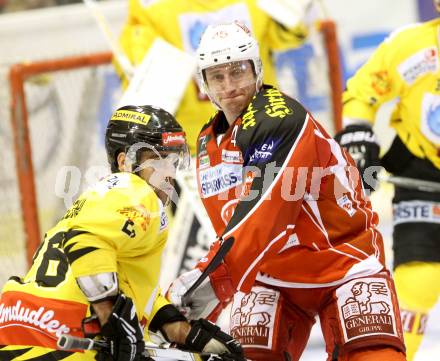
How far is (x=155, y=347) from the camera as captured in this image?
295 centimetres

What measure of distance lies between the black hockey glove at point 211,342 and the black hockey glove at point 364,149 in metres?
1.32

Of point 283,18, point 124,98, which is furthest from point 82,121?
point 283,18

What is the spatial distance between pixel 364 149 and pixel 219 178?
44.5 inches

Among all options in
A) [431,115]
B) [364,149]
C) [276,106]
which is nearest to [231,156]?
[276,106]

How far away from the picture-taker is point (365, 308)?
318 cm

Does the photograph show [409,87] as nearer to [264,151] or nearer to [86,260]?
[264,151]

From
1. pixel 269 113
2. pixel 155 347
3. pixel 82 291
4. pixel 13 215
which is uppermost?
pixel 269 113

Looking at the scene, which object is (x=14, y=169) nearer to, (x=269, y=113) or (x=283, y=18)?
(x=283, y=18)

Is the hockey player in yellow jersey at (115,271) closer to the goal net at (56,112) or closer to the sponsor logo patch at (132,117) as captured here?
the sponsor logo patch at (132,117)

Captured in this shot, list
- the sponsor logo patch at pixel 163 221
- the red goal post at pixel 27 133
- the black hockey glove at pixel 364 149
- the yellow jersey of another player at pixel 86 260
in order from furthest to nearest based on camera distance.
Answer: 1. the red goal post at pixel 27 133
2. the black hockey glove at pixel 364 149
3. the sponsor logo patch at pixel 163 221
4. the yellow jersey of another player at pixel 86 260

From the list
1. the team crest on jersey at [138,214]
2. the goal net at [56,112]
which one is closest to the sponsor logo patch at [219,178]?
the team crest on jersey at [138,214]

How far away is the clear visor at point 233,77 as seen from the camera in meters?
3.38

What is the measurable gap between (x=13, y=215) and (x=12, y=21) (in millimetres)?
1248

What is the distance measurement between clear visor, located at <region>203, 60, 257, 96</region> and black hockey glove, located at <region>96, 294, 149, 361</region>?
873 mm
